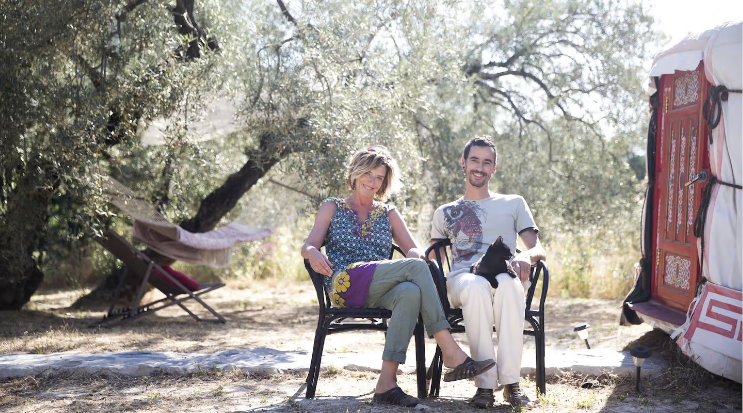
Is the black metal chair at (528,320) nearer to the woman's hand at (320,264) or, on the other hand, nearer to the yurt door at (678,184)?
the woman's hand at (320,264)

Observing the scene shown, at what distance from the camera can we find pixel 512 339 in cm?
282

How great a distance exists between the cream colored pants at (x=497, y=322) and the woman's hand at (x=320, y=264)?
535 millimetres

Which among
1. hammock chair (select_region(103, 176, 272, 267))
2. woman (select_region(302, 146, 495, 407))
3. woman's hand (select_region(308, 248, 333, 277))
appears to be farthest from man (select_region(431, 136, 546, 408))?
hammock chair (select_region(103, 176, 272, 267))

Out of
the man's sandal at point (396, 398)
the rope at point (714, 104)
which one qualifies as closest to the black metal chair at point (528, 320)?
the man's sandal at point (396, 398)

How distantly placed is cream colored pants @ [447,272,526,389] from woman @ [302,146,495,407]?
0.29ft

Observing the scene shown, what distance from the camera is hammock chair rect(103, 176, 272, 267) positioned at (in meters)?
5.57

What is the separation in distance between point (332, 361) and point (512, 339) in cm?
123

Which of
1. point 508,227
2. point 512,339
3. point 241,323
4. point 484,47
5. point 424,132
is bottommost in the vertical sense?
point 241,323

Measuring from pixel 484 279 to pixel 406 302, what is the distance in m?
0.32

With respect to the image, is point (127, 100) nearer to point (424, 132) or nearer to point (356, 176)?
point (356, 176)

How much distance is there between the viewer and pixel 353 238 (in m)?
3.21

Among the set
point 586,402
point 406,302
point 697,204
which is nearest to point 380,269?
point 406,302

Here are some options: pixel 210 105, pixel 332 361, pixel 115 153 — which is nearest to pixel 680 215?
pixel 332 361

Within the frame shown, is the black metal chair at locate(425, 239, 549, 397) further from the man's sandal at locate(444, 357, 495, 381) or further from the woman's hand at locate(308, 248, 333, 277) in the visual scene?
the woman's hand at locate(308, 248, 333, 277)
